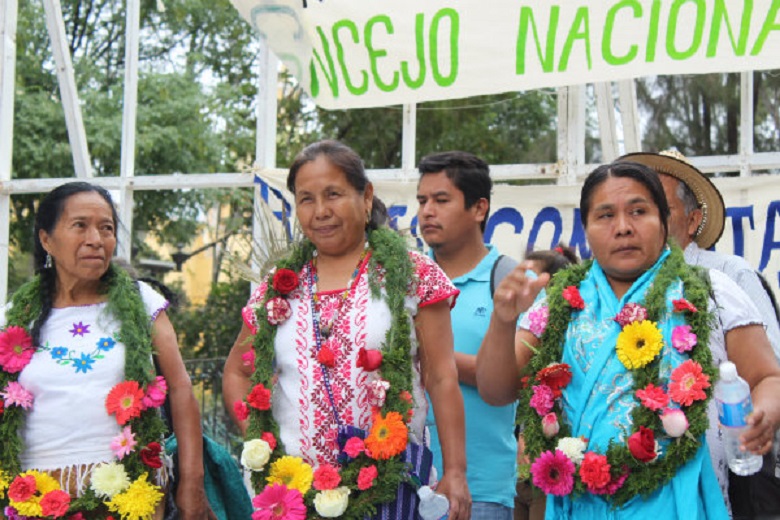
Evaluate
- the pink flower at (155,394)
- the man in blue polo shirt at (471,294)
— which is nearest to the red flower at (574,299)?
the man in blue polo shirt at (471,294)

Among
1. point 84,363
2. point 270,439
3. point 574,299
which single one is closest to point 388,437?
point 270,439

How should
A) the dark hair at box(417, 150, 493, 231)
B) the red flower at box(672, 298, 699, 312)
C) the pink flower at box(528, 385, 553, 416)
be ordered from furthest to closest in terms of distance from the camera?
1. the dark hair at box(417, 150, 493, 231)
2. the pink flower at box(528, 385, 553, 416)
3. the red flower at box(672, 298, 699, 312)

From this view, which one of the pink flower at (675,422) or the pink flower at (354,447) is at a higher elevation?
the pink flower at (675,422)

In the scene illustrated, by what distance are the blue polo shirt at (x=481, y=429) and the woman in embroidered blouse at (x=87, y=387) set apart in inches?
36.8

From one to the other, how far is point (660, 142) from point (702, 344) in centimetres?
1122

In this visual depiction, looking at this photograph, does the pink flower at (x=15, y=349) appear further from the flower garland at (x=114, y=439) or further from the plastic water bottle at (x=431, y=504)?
the plastic water bottle at (x=431, y=504)

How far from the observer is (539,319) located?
2.81 metres

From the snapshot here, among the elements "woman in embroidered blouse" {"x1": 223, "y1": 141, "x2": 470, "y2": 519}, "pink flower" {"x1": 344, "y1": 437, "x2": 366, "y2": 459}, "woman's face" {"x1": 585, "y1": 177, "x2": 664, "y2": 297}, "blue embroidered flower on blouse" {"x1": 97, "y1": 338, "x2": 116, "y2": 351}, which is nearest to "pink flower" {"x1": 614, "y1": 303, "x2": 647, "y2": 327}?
"woman's face" {"x1": 585, "y1": 177, "x2": 664, "y2": 297}

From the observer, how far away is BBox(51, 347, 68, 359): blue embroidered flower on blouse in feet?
10.3

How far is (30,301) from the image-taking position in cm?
332

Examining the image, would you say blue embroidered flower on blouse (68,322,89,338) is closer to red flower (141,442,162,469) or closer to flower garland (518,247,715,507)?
red flower (141,442,162,469)

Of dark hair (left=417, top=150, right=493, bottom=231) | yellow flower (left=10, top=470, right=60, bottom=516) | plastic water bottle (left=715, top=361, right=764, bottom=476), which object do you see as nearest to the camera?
plastic water bottle (left=715, top=361, right=764, bottom=476)

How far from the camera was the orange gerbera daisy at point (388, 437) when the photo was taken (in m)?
2.62

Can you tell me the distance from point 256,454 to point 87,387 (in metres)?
0.77
